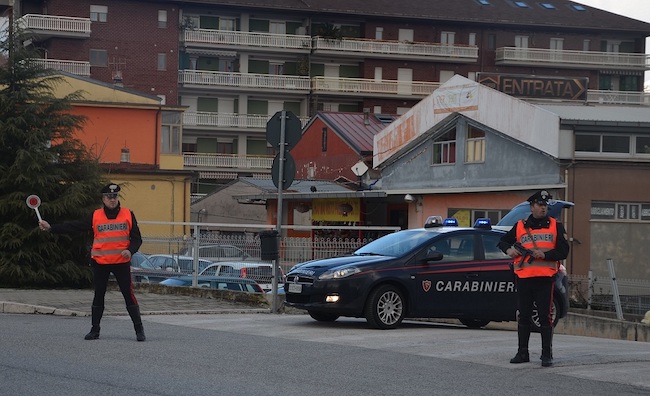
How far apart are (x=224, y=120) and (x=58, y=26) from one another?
1283cm

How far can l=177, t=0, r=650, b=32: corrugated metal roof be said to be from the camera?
77.9 m

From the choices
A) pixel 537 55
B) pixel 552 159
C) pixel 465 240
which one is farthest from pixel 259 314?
pixel 537 55

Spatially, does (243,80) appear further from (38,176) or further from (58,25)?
(38,176)

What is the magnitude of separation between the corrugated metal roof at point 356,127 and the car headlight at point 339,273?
3674 centimetres

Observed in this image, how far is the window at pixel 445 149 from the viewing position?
38.9 m

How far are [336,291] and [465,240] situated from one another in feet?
7.52

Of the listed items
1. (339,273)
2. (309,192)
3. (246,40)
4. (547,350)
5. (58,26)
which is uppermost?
(246,40)

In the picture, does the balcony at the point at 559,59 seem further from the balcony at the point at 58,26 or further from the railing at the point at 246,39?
the balcony at the point at 58,26

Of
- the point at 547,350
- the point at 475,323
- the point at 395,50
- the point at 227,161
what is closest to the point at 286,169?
the point at 475,323

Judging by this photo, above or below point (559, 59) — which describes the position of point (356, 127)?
below

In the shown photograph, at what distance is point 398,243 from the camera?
16875mm

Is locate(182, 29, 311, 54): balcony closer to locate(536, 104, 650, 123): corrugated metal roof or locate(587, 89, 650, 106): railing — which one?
locate(587, 89, 650, 106): railing

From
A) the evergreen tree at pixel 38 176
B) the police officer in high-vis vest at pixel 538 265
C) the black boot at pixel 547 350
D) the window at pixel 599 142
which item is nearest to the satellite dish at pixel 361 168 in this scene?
the window at pixel 599 142

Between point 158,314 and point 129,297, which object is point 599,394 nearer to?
point 129,297
